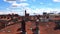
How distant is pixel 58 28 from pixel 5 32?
11646mm

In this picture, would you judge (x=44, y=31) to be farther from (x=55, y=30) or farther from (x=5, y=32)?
(x=5, y=32)

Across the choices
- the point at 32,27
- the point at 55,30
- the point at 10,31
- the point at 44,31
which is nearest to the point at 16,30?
the point at 10,31

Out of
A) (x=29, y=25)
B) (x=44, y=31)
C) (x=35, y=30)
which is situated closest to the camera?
(x=35, y=30)

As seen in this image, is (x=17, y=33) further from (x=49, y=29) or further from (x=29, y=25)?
(x=49, y=29)

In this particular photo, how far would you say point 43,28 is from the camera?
121ft

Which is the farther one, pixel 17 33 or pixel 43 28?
pixel 43 28

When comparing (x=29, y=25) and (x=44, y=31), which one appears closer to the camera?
(x=44, y=31)

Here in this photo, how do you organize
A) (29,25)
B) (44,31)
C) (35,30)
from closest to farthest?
(35,30) < (44,31) < (29,25)

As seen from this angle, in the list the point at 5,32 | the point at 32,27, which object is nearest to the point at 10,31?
the point at 5,32

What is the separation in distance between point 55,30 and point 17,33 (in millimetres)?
8310

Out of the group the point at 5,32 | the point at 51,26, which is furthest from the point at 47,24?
the point at 5,32

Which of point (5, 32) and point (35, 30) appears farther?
point (5, 32)

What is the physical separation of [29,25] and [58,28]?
21.2ft

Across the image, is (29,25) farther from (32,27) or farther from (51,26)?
(51,26)
